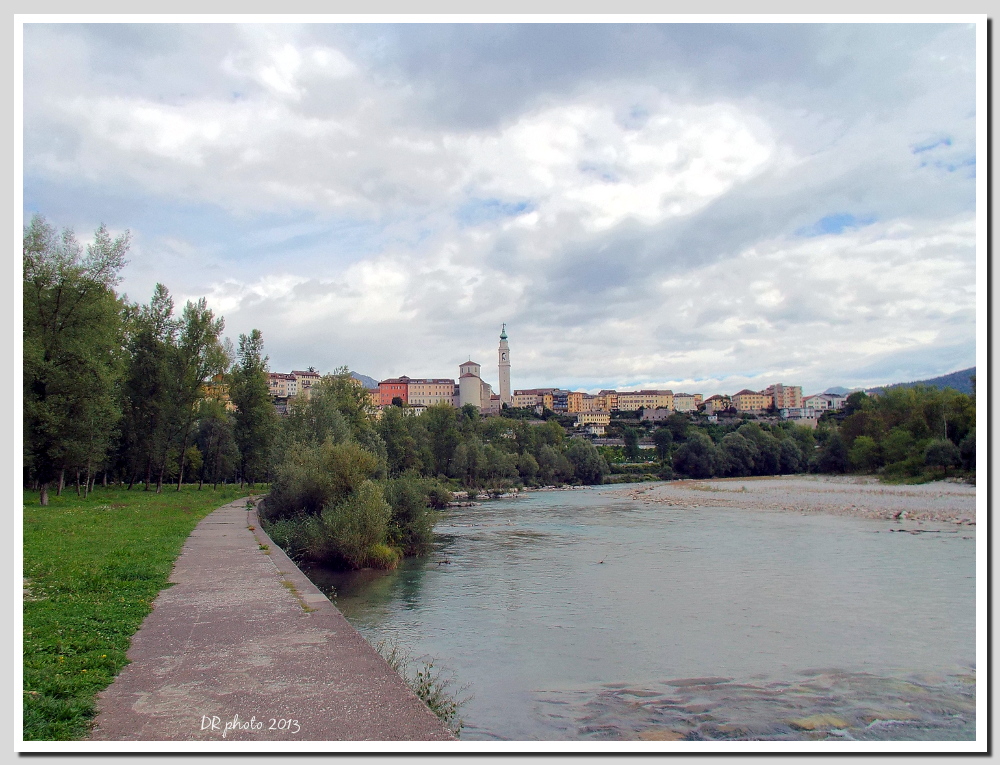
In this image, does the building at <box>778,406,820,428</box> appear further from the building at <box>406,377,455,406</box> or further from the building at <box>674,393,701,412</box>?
the building at <box>406,377,455,406</box>

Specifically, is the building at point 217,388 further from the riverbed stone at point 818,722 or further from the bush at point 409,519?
the riverbed stone at point 818,722

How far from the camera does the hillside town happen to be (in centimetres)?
10738

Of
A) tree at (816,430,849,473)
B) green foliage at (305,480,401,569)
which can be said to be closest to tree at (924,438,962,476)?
tree at (816,430,849,473)

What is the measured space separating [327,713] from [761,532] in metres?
22.5

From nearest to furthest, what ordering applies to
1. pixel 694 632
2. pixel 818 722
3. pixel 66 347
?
1. pixel 818 722
2. pixel 694 632
3. pixel 66 347

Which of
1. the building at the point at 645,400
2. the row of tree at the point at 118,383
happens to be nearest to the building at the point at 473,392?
the building at the point at 645,400

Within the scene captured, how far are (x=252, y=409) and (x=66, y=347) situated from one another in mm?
17591

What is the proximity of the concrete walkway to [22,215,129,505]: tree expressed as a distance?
44.4 ft

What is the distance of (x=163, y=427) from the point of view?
99.3 ft

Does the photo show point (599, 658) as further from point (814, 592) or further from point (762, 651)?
point (814, 592)

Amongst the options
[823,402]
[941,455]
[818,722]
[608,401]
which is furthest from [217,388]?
[608,401]

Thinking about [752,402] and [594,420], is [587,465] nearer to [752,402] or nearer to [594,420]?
[752,402]

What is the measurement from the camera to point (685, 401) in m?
136

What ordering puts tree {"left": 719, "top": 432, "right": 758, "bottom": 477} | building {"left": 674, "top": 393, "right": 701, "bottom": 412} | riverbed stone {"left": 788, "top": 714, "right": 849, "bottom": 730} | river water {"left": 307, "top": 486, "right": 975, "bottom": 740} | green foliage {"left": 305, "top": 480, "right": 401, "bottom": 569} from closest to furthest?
riverbed stone {"left": 788, "top": 714, "right": 849, "bottom": 730} → river water {"left": 307, "top": 486, "right": 975, "bottom": 740} → green foliage {"left": 305, "top": 480, "right": 401, "bottom": 569} → tree {"left": 719, "top": 432, "right": 758, "bottom": 477} → building {"left": 674, "top": 393, "right": 701, "bottom": 412}
